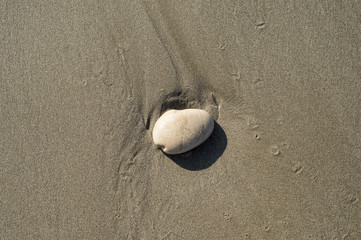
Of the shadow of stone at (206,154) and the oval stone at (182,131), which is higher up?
the oval stone at (182,131)

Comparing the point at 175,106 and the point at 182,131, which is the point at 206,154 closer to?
the point at 182,131

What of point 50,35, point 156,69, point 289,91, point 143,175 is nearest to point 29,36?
point 50,35

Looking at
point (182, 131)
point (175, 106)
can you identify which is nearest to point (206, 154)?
point (182, 131)

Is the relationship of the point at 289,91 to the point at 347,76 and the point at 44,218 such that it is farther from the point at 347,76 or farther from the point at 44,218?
the point at 44,218

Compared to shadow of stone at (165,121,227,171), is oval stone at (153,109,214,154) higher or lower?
higher
